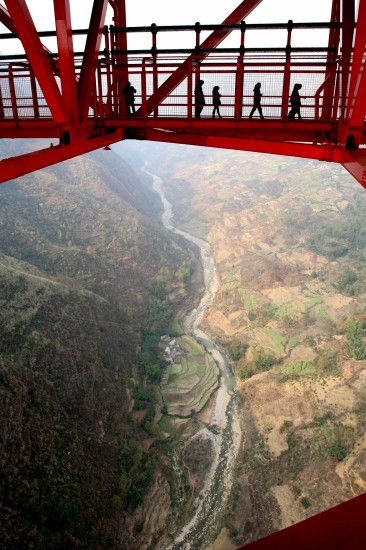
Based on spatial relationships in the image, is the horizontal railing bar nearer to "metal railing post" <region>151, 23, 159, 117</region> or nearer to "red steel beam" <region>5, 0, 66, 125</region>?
"metal railing post" <region>151, 23, 159, 117</region>

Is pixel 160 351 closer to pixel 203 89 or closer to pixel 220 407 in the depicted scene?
pixel 220 407

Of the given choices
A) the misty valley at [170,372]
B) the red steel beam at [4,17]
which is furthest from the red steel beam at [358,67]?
the misty valley at [170,372]

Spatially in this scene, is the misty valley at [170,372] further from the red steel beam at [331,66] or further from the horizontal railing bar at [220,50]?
Result: the red steel beam at [331,66]

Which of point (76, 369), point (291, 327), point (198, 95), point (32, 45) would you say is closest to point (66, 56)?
point (32, 45)

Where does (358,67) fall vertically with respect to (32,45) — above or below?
below

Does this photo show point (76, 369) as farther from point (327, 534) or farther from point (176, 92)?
point (327, 534)

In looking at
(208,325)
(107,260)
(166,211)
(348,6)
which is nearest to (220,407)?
(208,325)
